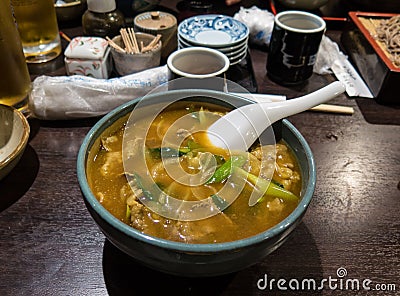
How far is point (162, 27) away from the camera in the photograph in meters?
1.65

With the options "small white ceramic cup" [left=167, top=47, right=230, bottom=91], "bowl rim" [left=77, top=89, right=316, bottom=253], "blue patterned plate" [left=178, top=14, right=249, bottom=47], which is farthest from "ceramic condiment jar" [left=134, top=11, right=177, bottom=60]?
"bowl rim" [left=77, top=89, right=316, bottom=253]

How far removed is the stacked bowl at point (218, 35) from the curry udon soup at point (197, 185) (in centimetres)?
51

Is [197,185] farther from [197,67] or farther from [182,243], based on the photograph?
[197,67]

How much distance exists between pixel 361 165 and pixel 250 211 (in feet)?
1.82

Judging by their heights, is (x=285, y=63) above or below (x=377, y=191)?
above

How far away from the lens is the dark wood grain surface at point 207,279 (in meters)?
0.90

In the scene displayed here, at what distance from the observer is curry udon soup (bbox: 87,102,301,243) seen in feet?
2.72

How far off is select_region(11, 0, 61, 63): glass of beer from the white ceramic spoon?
0.90 m

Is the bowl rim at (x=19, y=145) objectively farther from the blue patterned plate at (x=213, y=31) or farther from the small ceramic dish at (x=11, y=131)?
the blue patterned plate at (x=213, y=31)

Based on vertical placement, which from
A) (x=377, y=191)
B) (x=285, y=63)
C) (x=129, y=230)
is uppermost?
(x=129, y=230)

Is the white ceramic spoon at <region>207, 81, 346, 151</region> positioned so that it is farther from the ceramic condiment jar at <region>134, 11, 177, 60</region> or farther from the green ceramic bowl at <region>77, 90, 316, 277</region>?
the ceramic condiment jar at <region>134, 11, 177, 60</region>

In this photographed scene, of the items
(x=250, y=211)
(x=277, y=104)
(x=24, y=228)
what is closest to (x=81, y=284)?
(x=24, y=228)

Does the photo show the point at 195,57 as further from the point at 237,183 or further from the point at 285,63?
the point at 237,183

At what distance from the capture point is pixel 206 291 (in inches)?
34.8
